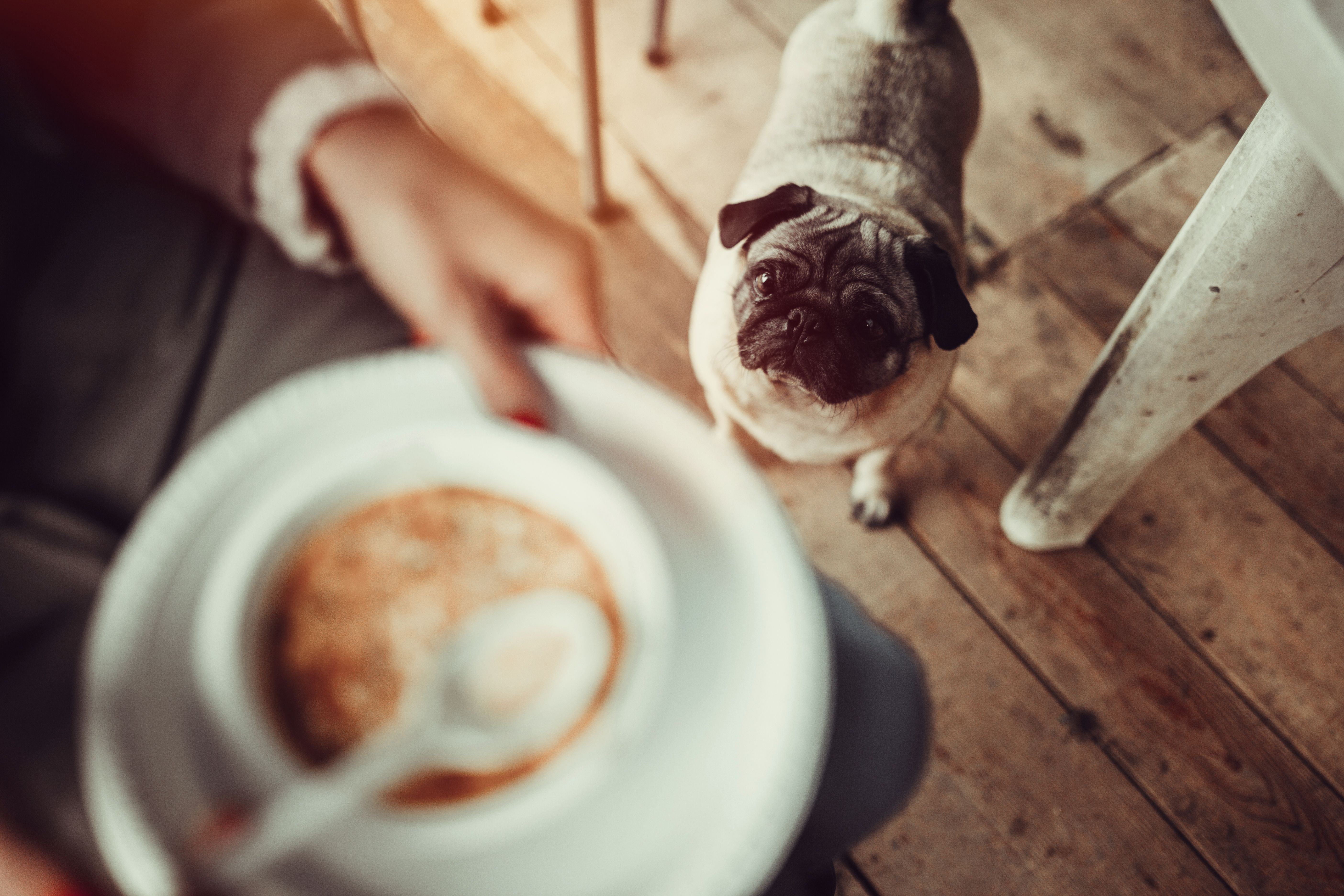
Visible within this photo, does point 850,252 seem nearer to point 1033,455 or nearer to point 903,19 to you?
point 903,19

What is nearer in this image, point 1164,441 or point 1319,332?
point 1319,332

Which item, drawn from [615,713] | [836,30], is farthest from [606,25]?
[615,713]

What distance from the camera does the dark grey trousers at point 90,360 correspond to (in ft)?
1.60

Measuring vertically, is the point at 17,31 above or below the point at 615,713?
above

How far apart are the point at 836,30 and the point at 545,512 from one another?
3.07ft

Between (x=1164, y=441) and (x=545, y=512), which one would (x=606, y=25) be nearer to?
(x=1164, y=441)

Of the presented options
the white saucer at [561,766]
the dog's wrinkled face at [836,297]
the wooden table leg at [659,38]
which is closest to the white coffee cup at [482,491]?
the white saucer at [561,766]

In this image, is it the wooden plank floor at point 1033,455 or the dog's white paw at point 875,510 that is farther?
the dog's white paw at point 875,510

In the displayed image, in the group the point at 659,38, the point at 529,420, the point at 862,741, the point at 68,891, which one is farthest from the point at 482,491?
the point at 659,38

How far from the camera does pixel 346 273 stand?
0.63 meters

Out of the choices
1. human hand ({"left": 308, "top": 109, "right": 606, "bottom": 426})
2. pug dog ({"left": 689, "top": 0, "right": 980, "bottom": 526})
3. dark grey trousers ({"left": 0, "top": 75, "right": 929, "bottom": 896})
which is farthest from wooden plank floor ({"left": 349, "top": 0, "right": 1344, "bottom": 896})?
human hand ({"left": 308, "top": 109, "right": 606, "bottom": 426})

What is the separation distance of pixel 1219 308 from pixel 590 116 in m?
0.91

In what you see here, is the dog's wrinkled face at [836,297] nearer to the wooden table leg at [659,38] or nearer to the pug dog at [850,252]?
the pug dog at [850,252]

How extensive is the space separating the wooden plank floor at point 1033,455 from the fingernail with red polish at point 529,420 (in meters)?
0.83
